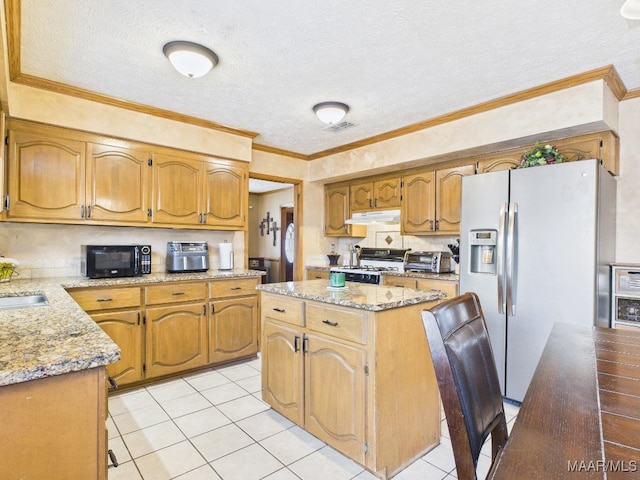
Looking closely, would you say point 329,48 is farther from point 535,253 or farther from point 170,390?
point 170,390

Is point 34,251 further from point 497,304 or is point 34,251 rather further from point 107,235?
point 497,304

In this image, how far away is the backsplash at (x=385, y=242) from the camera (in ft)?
13.6

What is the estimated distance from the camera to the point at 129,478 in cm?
183

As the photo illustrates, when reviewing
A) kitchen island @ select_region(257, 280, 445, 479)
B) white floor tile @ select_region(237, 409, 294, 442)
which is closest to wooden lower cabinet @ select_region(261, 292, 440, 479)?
kitchen island @ select_region(257, 280, 445, 479)

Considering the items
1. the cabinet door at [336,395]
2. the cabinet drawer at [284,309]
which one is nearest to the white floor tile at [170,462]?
the cabinet door at [336,395]

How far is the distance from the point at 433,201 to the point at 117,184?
3.03 meters

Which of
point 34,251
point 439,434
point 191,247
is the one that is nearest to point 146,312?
point 191,247

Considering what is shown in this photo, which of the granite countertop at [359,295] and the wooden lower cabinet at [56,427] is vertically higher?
the granite countertop at [359,295]

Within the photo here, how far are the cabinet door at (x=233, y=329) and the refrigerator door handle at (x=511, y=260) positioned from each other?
230 cm

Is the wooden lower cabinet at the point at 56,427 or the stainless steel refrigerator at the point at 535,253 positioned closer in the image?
the wooden lower cabinet at the point at 56,427

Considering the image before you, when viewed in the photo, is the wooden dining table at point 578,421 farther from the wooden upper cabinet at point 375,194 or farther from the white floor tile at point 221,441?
the wooden upper cabinet at point 375,194

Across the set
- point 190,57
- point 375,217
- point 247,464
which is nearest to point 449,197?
point 375,217

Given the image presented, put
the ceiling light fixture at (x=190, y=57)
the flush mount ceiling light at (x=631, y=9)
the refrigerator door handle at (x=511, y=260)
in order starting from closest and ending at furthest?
the flush mount ceiling light at (x=631, y=9) < the ceiling light fixture at (x=190, y=57) < the refrigerator door handle at (x=511, y=260)

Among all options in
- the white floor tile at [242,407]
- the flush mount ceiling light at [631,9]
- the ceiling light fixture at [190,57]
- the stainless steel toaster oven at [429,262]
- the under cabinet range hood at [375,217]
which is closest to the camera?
the flush mount ceiling light at [631,9]
